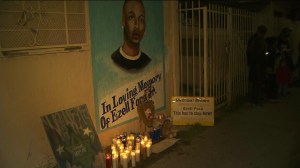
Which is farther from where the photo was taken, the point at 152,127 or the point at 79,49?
the point at 152,127

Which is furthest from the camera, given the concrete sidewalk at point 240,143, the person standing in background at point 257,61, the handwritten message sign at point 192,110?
the person standing in background at point 257,61

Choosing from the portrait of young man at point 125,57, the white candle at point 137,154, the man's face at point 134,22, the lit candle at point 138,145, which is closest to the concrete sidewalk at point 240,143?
the white candle at point 137,154

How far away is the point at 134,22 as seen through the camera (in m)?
5.57

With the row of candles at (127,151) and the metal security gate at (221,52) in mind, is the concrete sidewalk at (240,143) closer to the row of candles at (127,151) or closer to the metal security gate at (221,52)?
the row of candles at (127,151)

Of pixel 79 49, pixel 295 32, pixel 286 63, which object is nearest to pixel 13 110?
pixel 79 49

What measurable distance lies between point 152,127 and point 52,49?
2.23 m

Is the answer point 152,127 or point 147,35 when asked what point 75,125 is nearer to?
point 152,127

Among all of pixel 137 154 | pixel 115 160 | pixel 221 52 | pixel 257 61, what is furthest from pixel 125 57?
pixel 257 61

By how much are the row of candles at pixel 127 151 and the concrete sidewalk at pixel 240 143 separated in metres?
0.14

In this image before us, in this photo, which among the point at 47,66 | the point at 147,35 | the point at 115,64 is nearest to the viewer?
the point at 47,66

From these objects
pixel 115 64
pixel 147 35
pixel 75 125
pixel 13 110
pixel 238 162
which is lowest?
pixel 238 162

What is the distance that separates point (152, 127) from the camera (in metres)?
5.62

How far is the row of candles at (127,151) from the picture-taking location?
4367mm

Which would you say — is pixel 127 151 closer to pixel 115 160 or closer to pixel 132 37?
pixel 115 160
